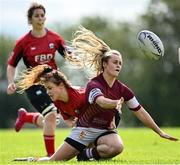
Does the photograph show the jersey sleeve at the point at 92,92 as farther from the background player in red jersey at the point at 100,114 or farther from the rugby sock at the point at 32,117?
the rugby sock at the point at 32,117

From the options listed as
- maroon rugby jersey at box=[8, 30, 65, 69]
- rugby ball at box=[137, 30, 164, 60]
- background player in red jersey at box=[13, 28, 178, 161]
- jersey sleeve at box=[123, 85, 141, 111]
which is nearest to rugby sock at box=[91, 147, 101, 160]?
background player in red jersey at box=[13, 28, 178, 161]

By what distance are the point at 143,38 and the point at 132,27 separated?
5993 cm

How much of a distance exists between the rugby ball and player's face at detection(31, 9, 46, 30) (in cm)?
184

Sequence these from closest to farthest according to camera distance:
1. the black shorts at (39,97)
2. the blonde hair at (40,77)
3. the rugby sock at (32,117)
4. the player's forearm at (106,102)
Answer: the player's forearm at (106,102), the blonde hair at (40,77), the black shorts at (39,97), the rugby sock at (32,117)

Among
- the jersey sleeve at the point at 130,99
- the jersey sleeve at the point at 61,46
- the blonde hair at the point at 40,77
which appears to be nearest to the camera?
the jersey sleeve at the point at 130,99

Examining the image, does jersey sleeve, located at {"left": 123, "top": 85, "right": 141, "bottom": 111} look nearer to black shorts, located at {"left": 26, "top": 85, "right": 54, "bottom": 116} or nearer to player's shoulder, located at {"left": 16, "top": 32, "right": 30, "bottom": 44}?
black shorts, located at {"left": 26, "top": 85, "right": 54, "bottom": 116}

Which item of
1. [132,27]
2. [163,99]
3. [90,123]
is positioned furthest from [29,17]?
[132,27]

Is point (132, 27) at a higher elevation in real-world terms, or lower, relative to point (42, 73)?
higher

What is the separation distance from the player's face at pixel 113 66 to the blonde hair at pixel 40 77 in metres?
0.74

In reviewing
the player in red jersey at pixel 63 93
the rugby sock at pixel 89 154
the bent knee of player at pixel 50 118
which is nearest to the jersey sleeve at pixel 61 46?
the bent knee of player at pixel 50 118

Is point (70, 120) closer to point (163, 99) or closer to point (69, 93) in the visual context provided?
point (69, 93)

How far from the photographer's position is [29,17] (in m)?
11.9

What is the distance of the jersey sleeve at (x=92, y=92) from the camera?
958cm

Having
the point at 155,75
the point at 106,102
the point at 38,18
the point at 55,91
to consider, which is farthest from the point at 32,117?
the point at 155,75
